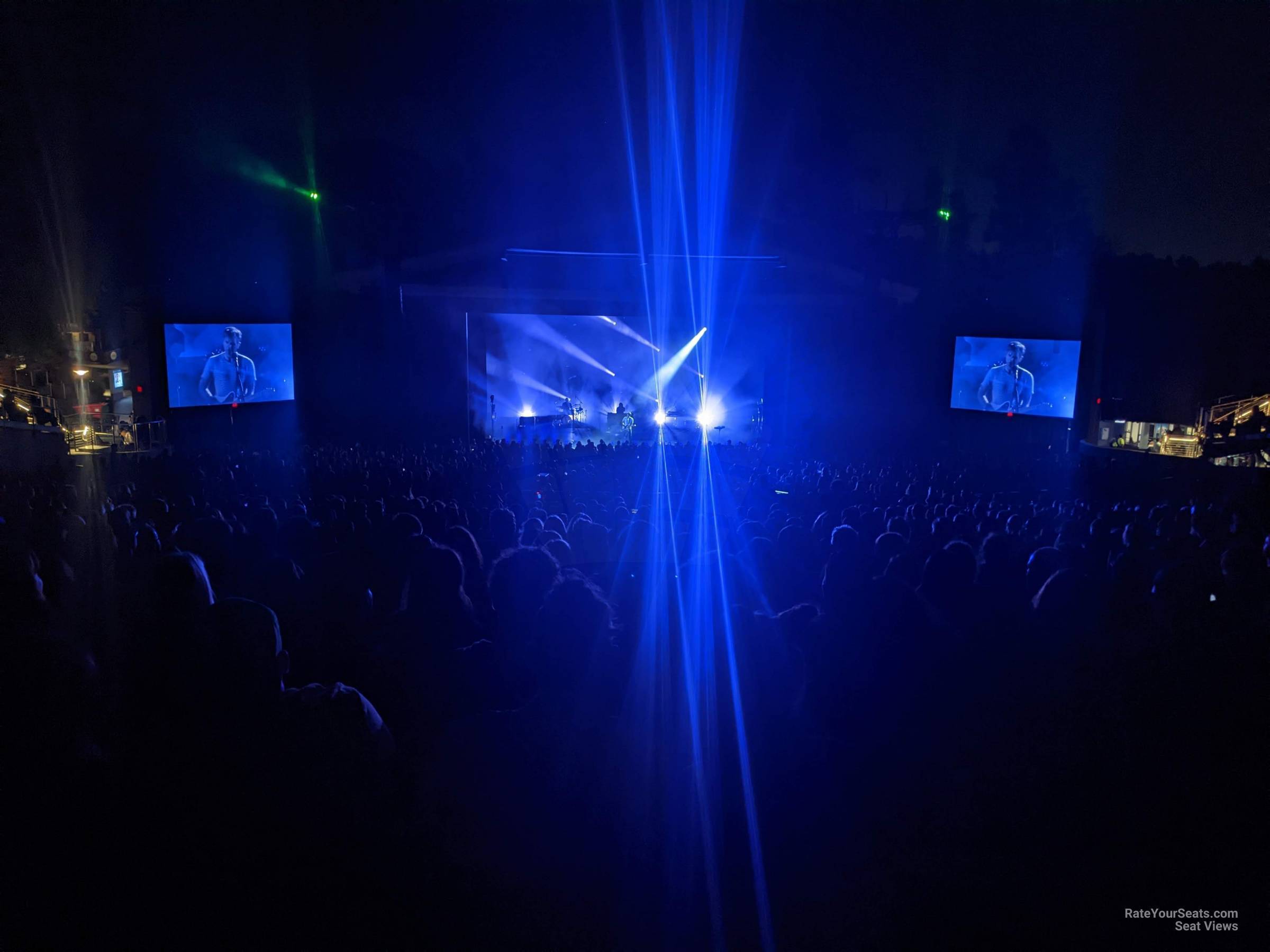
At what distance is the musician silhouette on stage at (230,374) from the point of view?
14547 mm

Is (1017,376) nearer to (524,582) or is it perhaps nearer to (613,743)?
(524,582)

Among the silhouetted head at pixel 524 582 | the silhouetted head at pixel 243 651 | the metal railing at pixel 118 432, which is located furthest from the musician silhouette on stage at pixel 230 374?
the silhouetted head at pixel 243 651

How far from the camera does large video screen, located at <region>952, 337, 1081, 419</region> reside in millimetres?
15133

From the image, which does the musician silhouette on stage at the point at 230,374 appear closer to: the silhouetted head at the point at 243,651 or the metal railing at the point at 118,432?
the metal railing at the point at 118,432

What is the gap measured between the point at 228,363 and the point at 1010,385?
1846cm

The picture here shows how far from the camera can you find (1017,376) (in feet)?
52.0

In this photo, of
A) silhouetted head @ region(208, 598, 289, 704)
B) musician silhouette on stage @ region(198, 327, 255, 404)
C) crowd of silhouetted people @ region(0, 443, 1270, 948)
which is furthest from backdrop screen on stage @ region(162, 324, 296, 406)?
silhouetted head @ region(208, 598, 289, 704)

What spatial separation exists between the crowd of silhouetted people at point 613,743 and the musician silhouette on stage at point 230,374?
10633 mm

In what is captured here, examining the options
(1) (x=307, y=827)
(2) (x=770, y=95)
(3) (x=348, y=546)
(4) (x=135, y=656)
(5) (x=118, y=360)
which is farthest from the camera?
(5) (x=118, y=360)

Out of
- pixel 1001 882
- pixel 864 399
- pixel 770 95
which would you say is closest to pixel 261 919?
pixel 1001 882

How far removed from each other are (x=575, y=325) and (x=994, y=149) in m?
12.3

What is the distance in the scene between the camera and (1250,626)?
361 cm

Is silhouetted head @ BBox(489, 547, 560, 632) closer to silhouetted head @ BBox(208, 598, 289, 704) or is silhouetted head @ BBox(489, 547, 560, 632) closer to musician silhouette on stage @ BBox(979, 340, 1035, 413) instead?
silhouetted head @ BBox(208, 598, 289, 704)

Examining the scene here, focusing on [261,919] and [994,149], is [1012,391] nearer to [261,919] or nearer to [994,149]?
[994,149]
